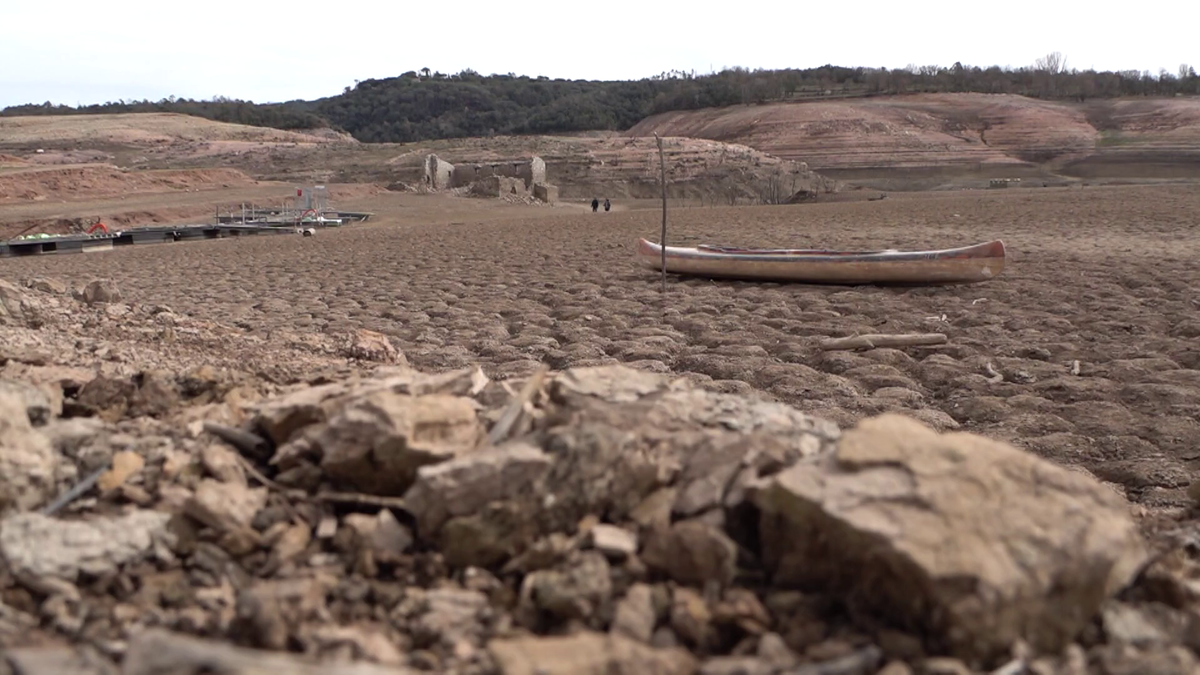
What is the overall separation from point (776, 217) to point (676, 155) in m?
17.5

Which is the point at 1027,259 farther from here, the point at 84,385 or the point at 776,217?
the point at 84,385

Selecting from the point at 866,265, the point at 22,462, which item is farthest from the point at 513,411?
the point at 866,265

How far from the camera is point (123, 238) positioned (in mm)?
17266

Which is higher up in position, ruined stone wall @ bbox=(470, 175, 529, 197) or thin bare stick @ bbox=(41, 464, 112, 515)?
ruined stone wall @ bbox=(470, 175, 529, 197)

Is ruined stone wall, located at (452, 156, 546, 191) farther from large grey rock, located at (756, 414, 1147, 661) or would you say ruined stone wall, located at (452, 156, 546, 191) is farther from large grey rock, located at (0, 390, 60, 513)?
large grey rock, located at (756, 414, 1147, 661)

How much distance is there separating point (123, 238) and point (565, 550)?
17.4 metres

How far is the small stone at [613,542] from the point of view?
7.50 ft

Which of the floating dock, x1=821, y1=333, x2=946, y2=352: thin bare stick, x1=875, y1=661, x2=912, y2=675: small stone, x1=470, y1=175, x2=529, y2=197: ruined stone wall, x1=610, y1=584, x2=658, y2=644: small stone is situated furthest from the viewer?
x1=470, y1=175, x2=529, y2=197: ruined stone wall

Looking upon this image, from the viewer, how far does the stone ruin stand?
99.9 ft

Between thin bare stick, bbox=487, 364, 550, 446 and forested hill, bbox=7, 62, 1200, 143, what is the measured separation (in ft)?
166

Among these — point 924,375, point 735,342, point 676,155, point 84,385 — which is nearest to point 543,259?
point 735,342

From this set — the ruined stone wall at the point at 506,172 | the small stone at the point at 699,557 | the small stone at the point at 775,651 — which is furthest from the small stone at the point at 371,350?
the ruined stone wall at the point at 506,172

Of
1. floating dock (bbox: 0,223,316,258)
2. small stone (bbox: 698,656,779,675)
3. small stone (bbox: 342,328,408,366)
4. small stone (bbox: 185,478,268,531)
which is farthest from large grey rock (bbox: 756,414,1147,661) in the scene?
floating dock (bbox: 0,223,316,258)

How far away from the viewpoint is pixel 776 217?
18.2 metres
